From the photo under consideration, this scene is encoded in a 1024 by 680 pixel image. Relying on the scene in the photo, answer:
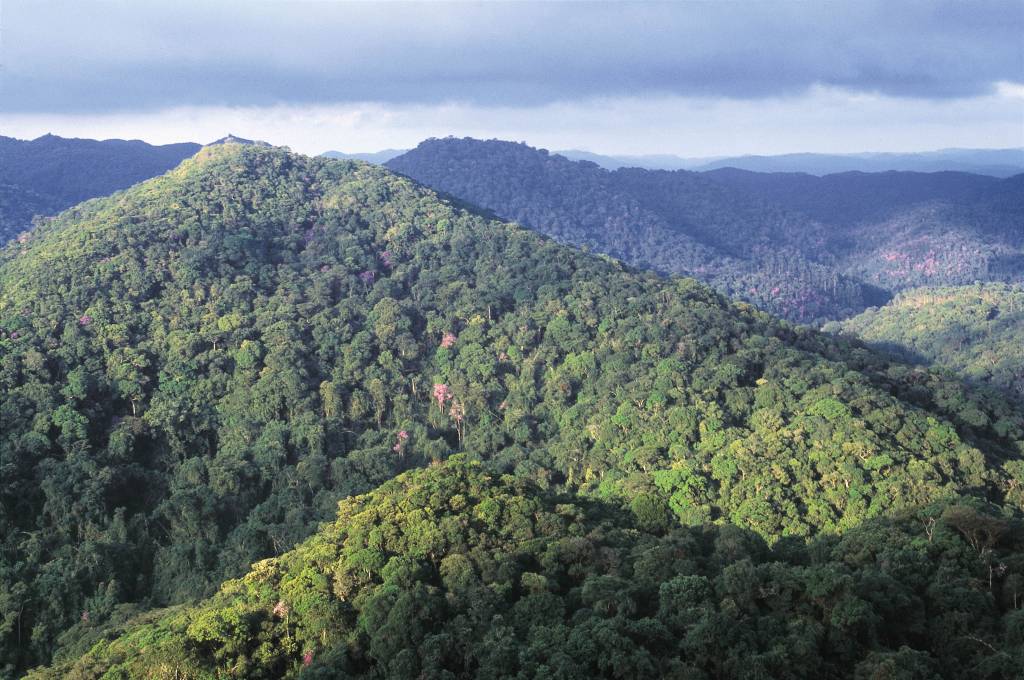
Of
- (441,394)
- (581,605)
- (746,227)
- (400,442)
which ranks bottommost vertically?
(400,442)

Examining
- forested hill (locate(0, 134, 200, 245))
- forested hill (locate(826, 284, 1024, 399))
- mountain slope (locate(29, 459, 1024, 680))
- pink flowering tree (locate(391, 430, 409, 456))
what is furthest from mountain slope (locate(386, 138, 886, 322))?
mountain slope (locate(29, 459, 1024, 680))

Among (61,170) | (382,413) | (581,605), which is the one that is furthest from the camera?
(61,170)

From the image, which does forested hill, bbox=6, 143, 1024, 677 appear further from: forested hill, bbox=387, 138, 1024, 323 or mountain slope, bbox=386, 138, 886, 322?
forested hill, bbox=387, 138, 1024, 323

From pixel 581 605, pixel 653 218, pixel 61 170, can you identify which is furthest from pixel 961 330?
pixel 61 170

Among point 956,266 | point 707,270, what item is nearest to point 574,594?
point 707,270

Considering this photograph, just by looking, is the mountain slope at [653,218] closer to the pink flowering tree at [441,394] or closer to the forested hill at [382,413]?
the forested hill at [382,413]

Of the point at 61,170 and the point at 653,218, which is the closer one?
the point at 61,170

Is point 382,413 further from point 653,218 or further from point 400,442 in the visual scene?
point 653,218
